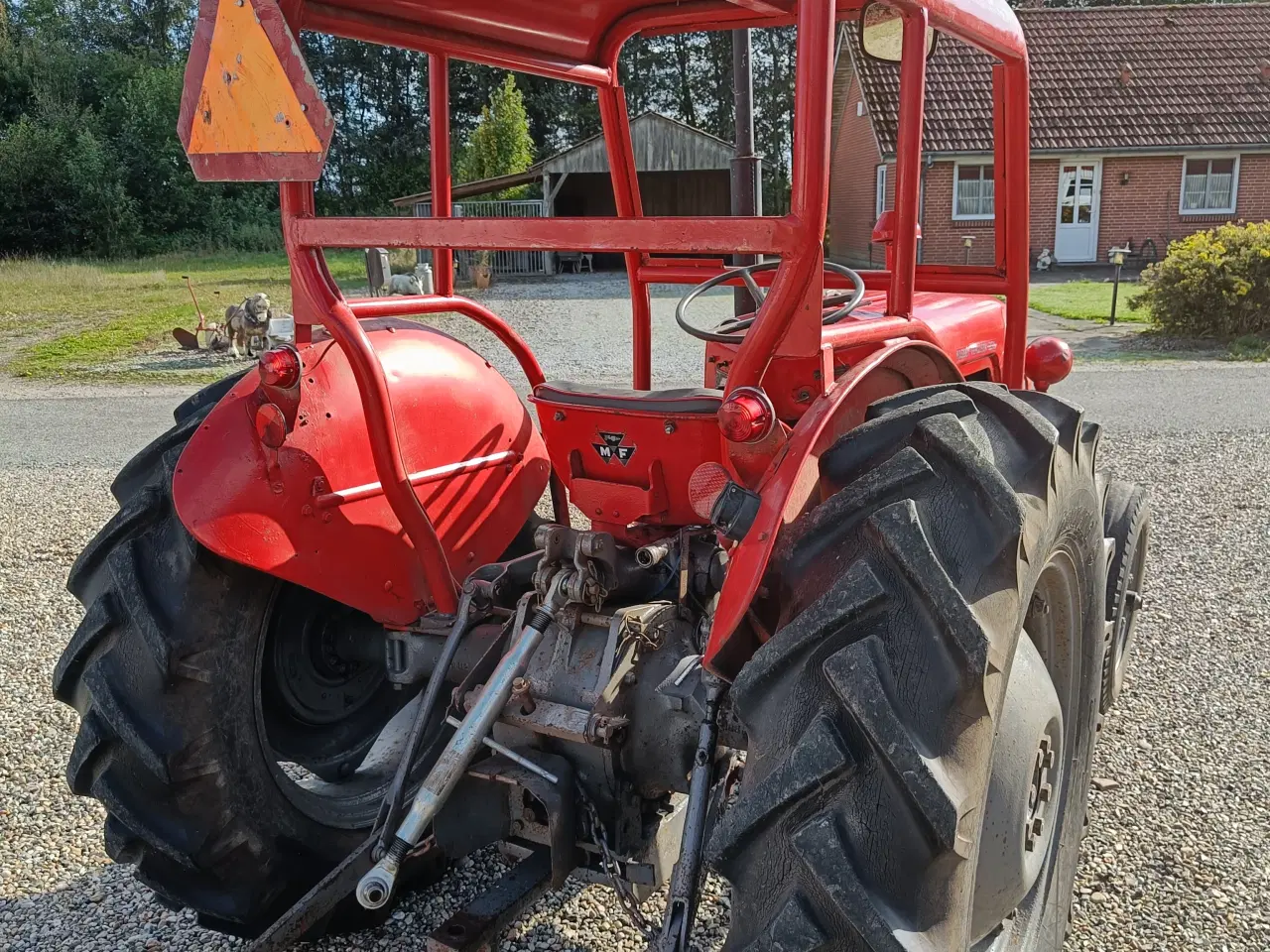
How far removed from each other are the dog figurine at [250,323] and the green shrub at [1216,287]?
36.0 feet

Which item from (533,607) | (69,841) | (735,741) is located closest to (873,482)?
(735,741)

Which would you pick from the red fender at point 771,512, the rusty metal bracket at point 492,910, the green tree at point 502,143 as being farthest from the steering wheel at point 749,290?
the green tree at point 502,143

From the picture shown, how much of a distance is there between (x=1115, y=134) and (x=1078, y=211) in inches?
65.4

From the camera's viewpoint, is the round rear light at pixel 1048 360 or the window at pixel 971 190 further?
the window at pixel 971 190

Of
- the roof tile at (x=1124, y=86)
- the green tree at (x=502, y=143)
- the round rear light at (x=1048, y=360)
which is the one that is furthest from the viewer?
the green tree at (x=502, y=143)

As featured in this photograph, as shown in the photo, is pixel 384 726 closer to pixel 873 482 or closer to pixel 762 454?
pixel 762 454

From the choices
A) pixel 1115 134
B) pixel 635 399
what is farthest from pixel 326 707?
pixel 1115 134

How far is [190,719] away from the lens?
91.5 inches

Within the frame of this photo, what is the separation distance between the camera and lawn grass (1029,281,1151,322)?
51.2 feet

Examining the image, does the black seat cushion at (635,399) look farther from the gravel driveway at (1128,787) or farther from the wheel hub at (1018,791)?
→ the gravel driveway at (1128,787)

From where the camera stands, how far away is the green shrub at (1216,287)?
42.1ft

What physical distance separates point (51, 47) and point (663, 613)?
44697 millimetres

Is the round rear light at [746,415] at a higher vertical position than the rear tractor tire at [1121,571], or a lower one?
higher

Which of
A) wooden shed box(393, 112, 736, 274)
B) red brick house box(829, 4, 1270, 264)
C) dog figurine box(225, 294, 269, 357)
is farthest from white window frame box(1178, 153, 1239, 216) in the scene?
dog figurine box(225, 294, 269, 357)
